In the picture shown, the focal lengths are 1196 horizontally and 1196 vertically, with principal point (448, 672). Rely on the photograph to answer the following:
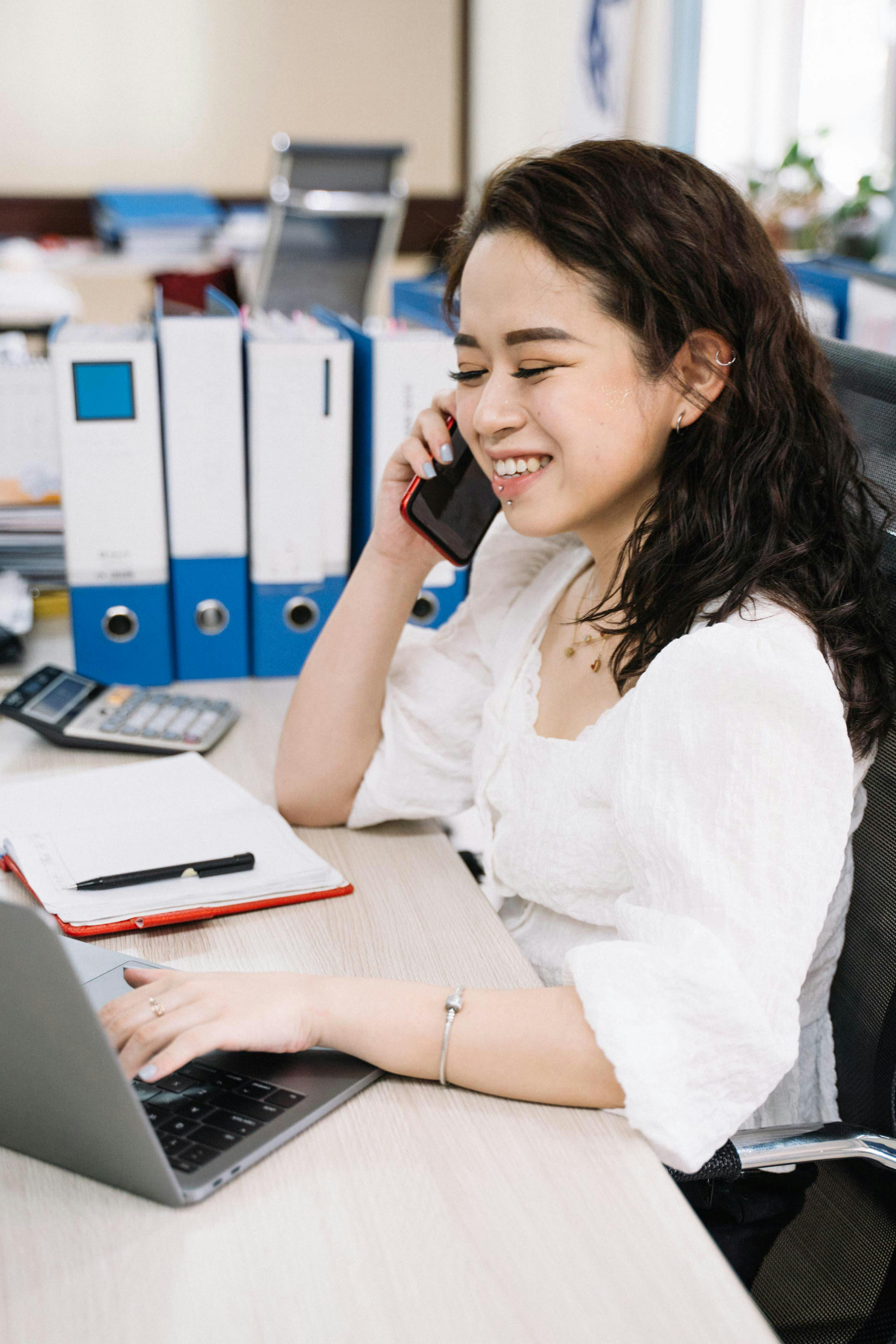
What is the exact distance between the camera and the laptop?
1.88ft

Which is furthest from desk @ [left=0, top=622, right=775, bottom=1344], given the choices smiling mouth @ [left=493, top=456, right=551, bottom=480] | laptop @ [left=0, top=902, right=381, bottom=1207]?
smiling mouth @ [left=493, top=456, right=551, bottom=480]

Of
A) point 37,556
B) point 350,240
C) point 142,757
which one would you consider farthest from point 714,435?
point 350,240

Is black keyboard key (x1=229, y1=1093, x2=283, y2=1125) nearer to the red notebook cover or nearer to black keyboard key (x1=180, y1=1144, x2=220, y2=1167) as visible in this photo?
black keyboard key (x1=180, y1=1144, x2=220, y2=1167)

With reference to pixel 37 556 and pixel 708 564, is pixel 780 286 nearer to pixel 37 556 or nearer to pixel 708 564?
pixel 708 564

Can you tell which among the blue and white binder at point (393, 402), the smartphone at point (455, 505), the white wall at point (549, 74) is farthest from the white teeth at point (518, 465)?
the white wall at point (549, 74)

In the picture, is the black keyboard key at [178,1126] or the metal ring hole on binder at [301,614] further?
the metal ring hole on binder at [301,614]

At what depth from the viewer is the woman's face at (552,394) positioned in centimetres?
85

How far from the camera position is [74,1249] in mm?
599

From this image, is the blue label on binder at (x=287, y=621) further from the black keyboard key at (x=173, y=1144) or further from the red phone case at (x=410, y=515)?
the black keyboard key at (x=173, y=1144)

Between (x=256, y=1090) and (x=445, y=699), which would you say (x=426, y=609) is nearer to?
(x=445, y=699)

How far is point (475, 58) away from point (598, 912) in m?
5.70

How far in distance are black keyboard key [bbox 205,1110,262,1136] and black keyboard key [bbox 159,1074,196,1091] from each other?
31mm

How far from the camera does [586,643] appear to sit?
3.37 ft

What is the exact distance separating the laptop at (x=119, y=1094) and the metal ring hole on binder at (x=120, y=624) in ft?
2.34
